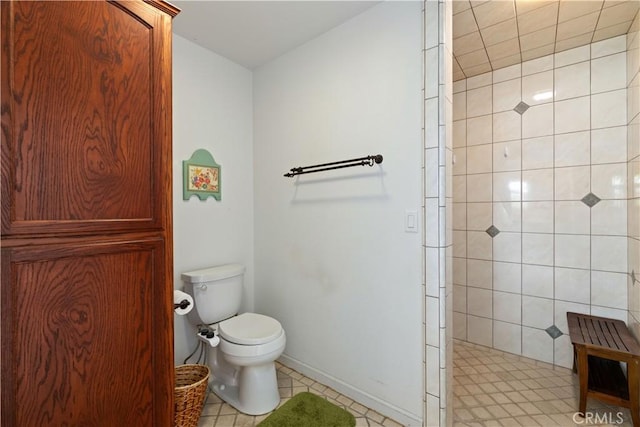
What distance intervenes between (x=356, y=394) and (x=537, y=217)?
1906 millimetres

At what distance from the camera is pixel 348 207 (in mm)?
1798

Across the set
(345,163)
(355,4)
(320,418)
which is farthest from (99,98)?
(320,418)

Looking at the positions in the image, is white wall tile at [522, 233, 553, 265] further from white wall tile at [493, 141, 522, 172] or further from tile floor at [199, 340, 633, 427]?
tile floor at [199, 340, 633, 427]

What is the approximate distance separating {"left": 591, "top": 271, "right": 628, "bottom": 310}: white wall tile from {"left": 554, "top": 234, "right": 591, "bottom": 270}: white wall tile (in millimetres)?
103

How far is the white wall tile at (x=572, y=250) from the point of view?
2043 millimetres

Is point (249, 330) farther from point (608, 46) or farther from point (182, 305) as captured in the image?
point (608, 46)

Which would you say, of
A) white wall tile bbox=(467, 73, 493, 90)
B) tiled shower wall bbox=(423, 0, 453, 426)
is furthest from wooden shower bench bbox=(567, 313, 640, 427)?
white wall tile bbox=(467, 73, 493, 90)

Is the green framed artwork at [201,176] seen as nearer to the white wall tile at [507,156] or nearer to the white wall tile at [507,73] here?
the white wall tile at [507,156]

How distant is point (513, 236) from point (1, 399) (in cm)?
292

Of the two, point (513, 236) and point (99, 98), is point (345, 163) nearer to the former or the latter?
point (99, 98)

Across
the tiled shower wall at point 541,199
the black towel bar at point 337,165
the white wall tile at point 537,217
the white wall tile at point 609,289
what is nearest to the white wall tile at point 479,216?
the tiled shower wall at point 541,199

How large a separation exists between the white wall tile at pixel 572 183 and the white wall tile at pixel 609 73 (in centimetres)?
56

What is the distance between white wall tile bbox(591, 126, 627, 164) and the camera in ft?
6.31

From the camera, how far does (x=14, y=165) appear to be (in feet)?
2.46
